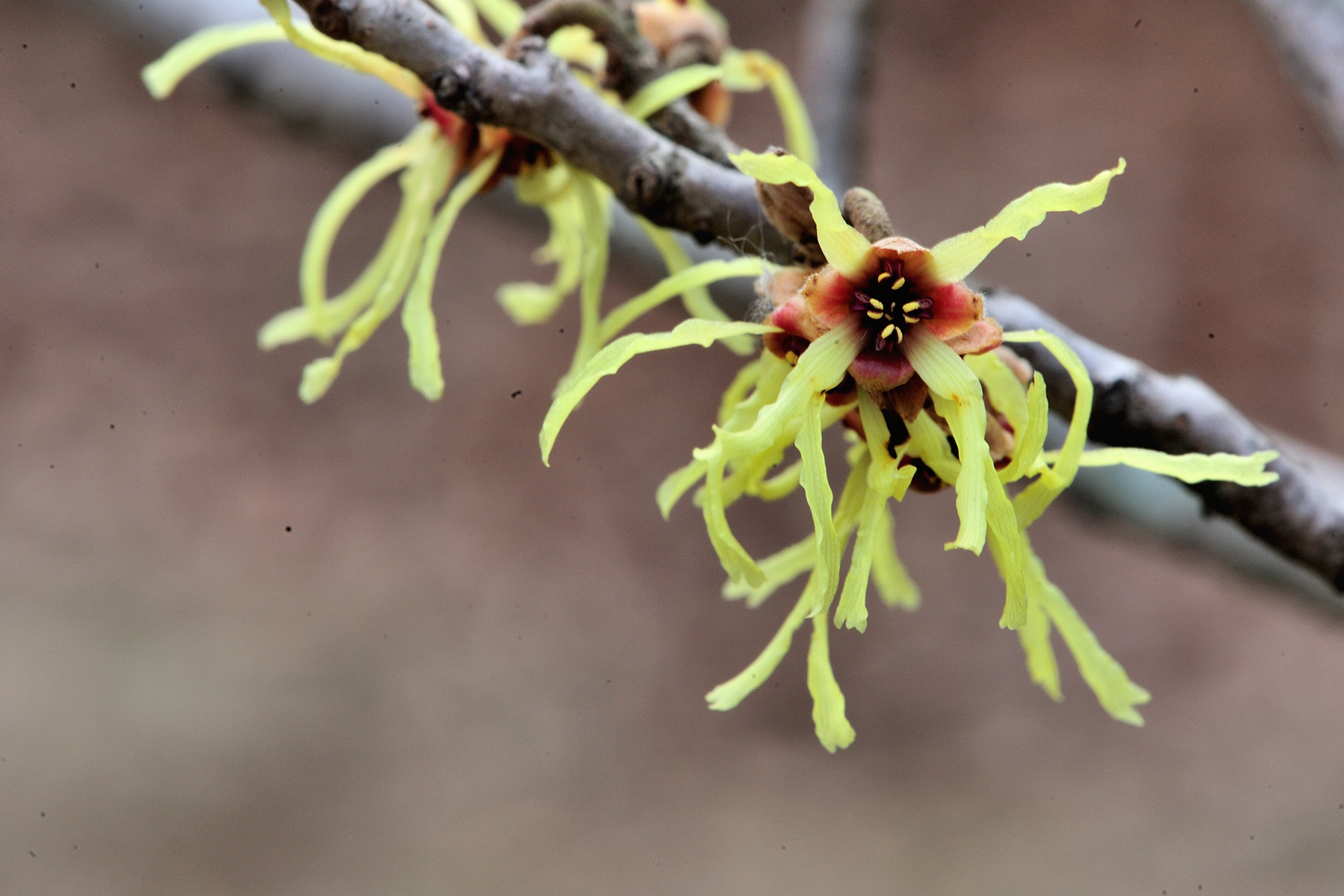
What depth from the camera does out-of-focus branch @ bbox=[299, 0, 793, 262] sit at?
45 cm

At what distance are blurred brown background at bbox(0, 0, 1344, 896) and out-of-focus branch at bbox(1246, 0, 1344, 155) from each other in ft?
4.73

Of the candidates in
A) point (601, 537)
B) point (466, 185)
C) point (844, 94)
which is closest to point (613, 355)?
point (466, 185)

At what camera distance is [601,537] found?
6.88ft

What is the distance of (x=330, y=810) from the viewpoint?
69.9 inches

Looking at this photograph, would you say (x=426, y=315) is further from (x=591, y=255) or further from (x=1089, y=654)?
(x=1089, y=654)

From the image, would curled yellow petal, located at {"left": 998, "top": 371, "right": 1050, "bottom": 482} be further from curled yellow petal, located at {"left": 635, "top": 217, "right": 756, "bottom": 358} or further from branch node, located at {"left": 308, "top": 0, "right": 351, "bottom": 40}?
branch node, located at {"left": 308, "top": 0, "right": 351, "bottom": 40}

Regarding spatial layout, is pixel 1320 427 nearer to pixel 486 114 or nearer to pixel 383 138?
pixel 383 138

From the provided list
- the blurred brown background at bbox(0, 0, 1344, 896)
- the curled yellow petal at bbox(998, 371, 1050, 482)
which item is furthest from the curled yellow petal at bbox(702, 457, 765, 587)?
the blurred brown background at bbox(0, 0, 1344, 896)

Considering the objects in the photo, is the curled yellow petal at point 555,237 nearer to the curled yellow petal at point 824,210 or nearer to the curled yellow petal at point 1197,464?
the curled yellow petal at point 824,210

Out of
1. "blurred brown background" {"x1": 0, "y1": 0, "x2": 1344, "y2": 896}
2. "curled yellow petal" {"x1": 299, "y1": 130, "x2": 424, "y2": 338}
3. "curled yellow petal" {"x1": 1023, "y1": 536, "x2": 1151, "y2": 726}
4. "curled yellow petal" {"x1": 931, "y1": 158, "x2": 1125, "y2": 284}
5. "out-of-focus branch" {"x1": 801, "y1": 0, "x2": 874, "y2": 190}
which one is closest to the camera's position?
"curled yellow petal" {"x1": 931, "y1": 158, "x2": 1125, "y2": 284}

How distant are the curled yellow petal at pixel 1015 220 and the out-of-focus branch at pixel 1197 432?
11 cm

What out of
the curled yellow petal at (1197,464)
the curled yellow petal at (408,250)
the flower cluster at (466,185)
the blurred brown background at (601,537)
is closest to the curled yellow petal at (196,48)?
the flower cluster at (466,185)

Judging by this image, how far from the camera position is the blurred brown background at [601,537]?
1.87m

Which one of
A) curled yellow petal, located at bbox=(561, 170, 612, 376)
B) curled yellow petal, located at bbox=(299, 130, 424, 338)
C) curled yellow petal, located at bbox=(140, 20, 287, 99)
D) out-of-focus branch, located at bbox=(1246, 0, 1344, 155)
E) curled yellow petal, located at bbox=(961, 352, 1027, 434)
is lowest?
curled yellow petal, located at bbox=(299, 130, 424, 338)
